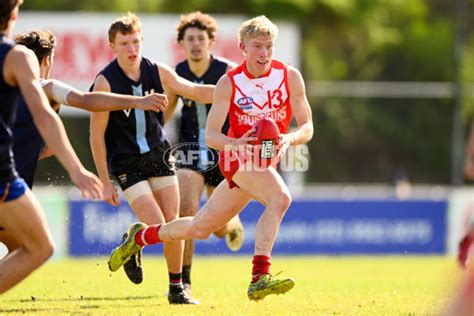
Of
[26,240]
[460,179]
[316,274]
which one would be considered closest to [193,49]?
[26,240]

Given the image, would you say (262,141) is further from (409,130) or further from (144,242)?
(409,130)

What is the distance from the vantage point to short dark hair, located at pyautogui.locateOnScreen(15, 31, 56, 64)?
329 inches

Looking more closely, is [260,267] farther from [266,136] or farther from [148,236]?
[148,236]

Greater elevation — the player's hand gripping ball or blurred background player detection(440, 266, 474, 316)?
the player's hand gripping ball

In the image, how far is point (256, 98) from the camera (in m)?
8.12

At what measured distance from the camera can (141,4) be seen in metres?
34.7

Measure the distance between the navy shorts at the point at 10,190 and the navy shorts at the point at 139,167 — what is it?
2.50m

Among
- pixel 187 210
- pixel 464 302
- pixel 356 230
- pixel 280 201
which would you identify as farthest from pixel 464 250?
pixel 356 230

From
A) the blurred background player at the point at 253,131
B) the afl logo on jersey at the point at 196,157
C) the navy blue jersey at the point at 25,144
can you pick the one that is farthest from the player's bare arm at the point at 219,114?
the afl logo on jersey at the point at 196,157

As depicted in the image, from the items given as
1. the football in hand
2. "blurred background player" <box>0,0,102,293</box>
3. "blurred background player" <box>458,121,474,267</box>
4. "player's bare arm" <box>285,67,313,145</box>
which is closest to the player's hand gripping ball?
the football in hand

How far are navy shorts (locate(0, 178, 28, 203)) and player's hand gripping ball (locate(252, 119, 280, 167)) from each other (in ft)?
6.28

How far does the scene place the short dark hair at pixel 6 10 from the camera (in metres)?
6.59

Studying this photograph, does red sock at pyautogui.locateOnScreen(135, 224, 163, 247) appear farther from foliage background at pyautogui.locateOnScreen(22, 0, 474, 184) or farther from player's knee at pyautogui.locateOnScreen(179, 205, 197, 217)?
foliage background at pyautogui.locateOnScreen(22, 0, 474, 184)

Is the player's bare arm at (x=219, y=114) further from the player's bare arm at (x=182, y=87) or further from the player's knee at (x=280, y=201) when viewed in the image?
the player's bare arm at (x=182, y=87)
